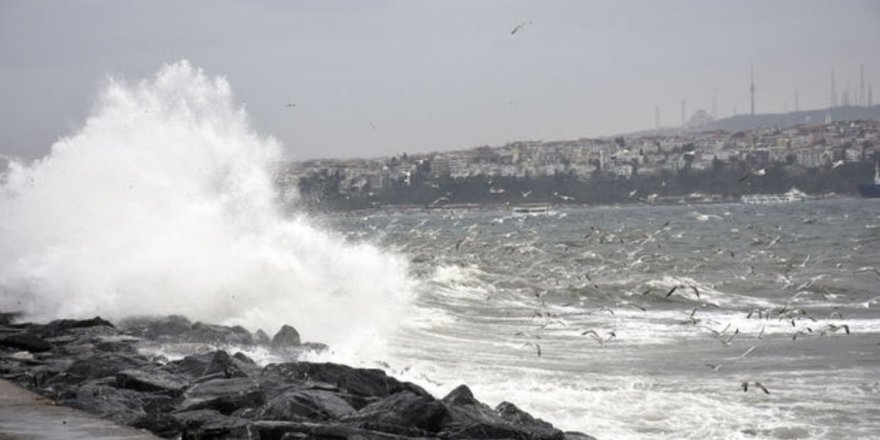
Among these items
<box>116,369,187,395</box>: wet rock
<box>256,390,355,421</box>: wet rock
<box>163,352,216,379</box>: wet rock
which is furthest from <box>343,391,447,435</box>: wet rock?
<box>163,352,216,379</box>: wet rock

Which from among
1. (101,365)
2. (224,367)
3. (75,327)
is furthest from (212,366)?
(75,327)

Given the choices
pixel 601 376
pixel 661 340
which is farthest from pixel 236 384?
pixel 661 340

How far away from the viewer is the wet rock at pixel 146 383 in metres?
9.50

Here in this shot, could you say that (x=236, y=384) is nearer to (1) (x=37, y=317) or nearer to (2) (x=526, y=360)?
(2) (x=526, y=360)

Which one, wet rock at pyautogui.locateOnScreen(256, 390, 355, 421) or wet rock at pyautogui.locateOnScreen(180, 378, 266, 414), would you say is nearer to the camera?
wet rock at pyautogui.locateOnScreen(256, 390, 355, 421)

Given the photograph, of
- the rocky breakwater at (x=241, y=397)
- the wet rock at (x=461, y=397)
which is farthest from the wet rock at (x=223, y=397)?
the wet rock at (x=461, y=397)

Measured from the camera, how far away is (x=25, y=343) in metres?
12.3

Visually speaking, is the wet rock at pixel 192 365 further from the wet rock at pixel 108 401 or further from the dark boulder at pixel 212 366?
the wet rock at pixel 108 401

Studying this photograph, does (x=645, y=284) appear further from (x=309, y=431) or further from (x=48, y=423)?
(x=48, y=423)

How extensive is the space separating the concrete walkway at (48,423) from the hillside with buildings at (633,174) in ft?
259

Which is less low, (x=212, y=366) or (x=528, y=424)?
(x=212, y=366)

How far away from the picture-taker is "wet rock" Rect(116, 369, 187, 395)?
9500 millimetres

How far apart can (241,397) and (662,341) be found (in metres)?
9.64

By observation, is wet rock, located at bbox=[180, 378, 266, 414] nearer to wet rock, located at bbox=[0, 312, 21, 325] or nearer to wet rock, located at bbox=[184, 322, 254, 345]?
wet rock, located at bbox=[184, 322, 254, 345]
